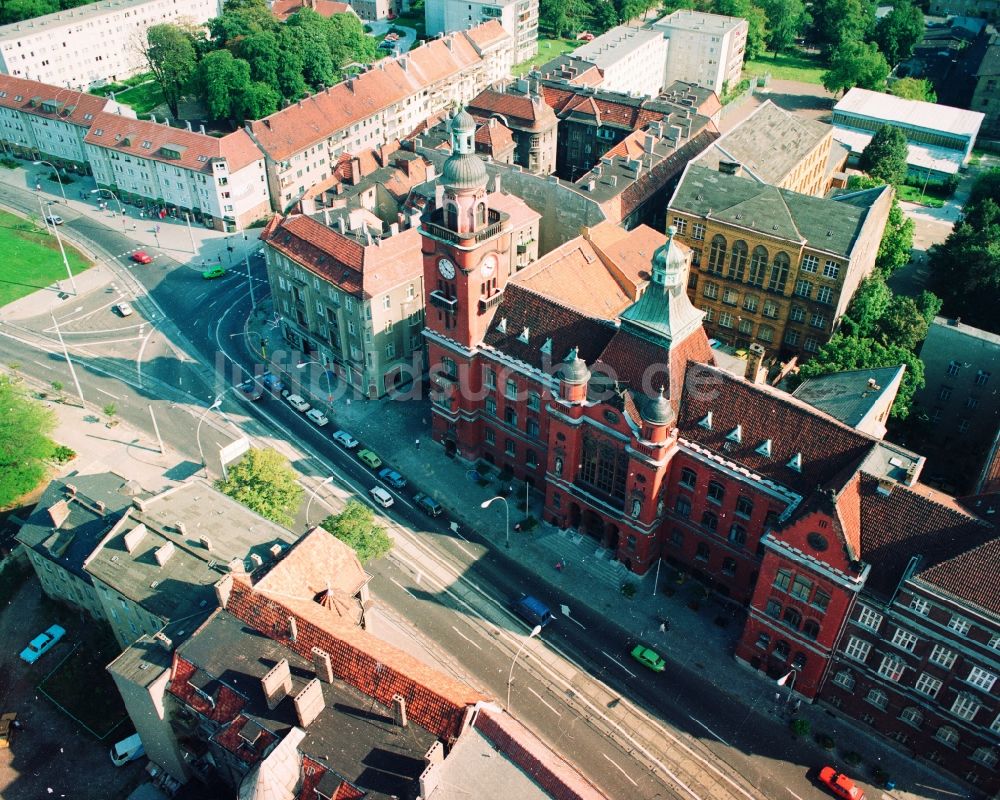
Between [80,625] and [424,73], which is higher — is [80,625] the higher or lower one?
the lower one

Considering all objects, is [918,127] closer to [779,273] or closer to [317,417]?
[779,273]

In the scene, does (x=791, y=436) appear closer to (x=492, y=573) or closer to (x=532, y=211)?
(x=492, y=573)

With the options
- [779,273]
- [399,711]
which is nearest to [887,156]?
[779,273]

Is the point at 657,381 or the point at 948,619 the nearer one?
the point at 948,619

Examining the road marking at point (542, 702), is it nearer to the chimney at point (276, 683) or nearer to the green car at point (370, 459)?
the chimney at point (276, 683)

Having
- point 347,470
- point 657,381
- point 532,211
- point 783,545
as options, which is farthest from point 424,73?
→ point 783,545

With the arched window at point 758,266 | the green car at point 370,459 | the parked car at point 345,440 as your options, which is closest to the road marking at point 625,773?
the green car at point 370,459

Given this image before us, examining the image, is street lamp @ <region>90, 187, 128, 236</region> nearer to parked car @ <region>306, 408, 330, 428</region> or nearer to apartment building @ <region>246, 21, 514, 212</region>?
apartment building @ <region>246, 21, 514, 212</region>
